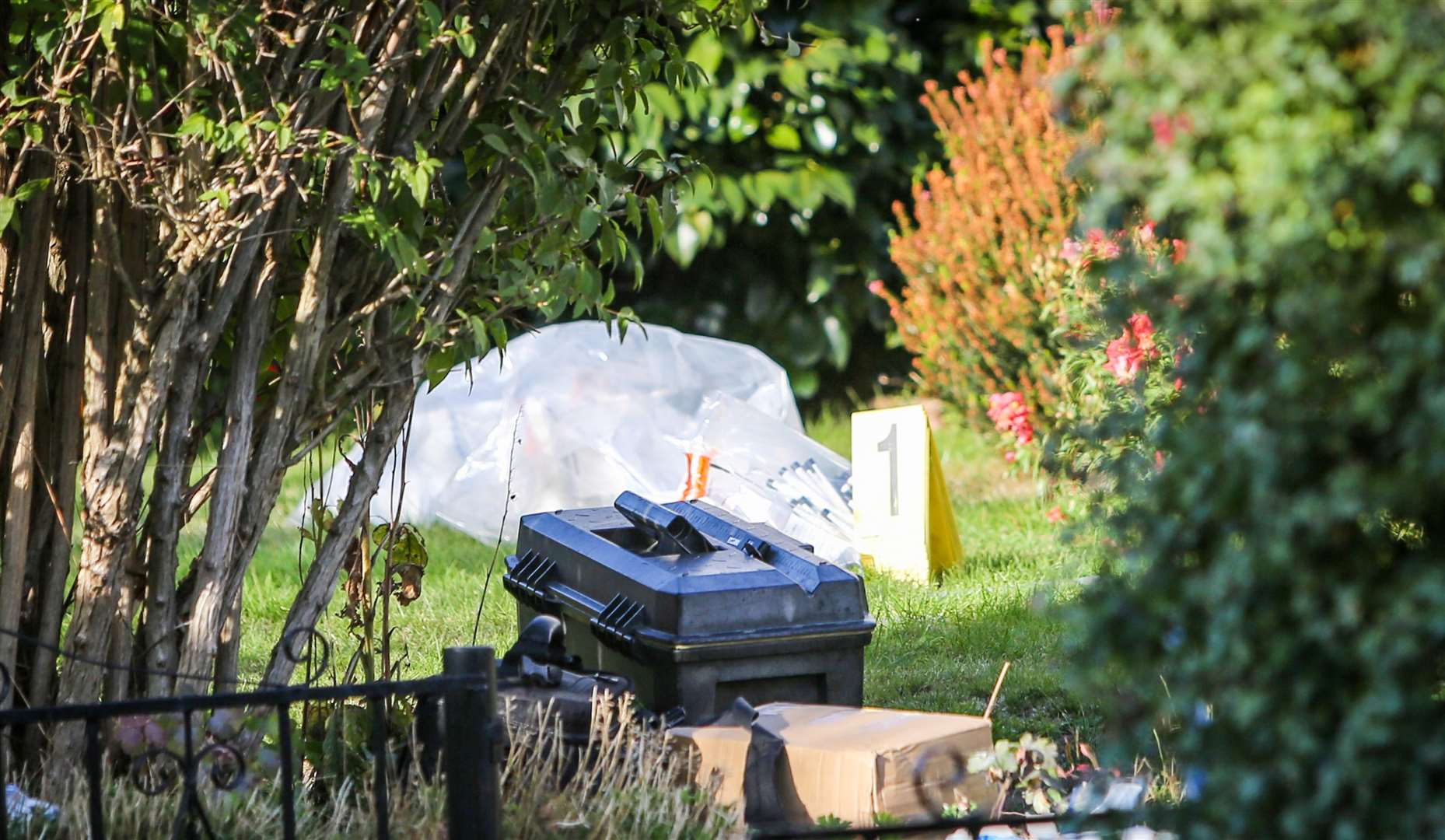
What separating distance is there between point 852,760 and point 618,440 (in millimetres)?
3359

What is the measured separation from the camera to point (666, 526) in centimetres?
319

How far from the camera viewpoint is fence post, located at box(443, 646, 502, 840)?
2.16 meters

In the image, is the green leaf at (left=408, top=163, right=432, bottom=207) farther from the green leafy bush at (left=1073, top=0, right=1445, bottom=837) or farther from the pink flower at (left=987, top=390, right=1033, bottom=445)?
the pink flower at (left=987, top=390, right=1033, bottom=445)

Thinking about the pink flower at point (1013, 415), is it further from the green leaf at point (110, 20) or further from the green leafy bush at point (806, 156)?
the green leaf at point (110, 20)

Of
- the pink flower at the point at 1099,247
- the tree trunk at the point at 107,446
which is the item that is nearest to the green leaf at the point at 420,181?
the tree trunk at the point at 107,446

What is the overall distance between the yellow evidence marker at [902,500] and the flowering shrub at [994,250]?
3.01 ft

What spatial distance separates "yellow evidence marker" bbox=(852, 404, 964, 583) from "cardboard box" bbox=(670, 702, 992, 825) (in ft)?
7.22

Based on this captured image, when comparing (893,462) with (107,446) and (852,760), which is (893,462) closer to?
(852,760)

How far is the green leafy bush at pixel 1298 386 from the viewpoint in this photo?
1.44m

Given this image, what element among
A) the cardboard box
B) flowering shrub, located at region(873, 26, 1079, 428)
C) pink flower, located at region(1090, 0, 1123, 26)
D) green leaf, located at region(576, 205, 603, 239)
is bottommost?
the cardboard box

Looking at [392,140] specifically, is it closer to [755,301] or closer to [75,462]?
[75,462]

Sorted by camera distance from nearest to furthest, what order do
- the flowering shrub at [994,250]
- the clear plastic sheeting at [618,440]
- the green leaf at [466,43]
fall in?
the green leaf at [466,43] < the clear plastic sheeting at [618,440] < the flowering shrub at [994,250]

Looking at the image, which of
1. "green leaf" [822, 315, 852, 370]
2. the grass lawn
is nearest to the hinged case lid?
the grass lawn

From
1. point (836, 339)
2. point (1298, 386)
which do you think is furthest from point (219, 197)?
point (836, 339)
